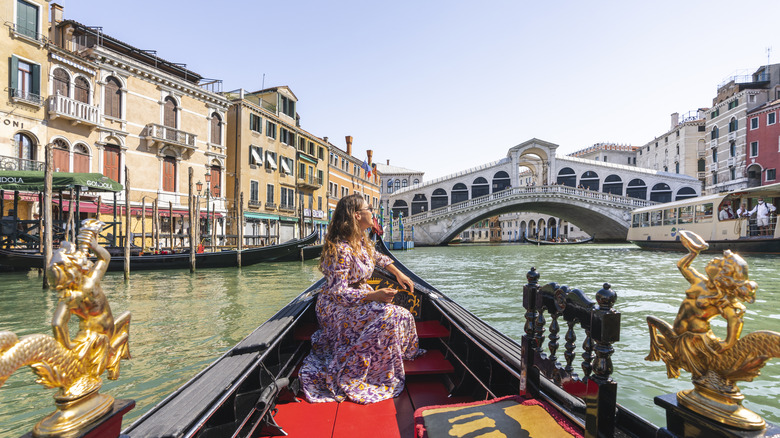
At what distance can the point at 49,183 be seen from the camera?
20.2 feet

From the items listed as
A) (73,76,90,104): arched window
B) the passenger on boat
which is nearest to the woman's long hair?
(73,76,90,104): arched window

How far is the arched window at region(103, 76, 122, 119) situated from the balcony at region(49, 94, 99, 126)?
1.80ft

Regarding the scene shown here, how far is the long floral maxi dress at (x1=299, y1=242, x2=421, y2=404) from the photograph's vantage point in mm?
1617

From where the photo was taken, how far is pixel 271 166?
15.6 metres

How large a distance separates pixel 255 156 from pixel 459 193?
16764 mm

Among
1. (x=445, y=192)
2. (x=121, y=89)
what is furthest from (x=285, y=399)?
(x=445, y=192)

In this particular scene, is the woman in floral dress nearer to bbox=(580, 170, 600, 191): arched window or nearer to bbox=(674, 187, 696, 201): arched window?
bbox=(580, 170, 600, 191): arched window

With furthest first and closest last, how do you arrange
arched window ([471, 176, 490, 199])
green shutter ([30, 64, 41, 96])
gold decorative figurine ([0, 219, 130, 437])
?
arched window ([471, 176, 490, 199]) → green shutter ([30, 64, 41, 96]) → gold decorative figurine ([0, 219, 130, 437])

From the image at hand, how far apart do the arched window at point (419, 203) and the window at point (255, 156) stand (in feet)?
48.6

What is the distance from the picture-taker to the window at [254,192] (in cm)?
1471

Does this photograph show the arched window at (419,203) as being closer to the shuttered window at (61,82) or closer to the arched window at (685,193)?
the arched window at (685,193)

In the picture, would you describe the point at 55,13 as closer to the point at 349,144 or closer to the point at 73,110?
the point at 73,110

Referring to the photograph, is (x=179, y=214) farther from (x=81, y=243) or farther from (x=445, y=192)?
(x=445, y=192)

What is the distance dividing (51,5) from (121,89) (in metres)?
2.51
